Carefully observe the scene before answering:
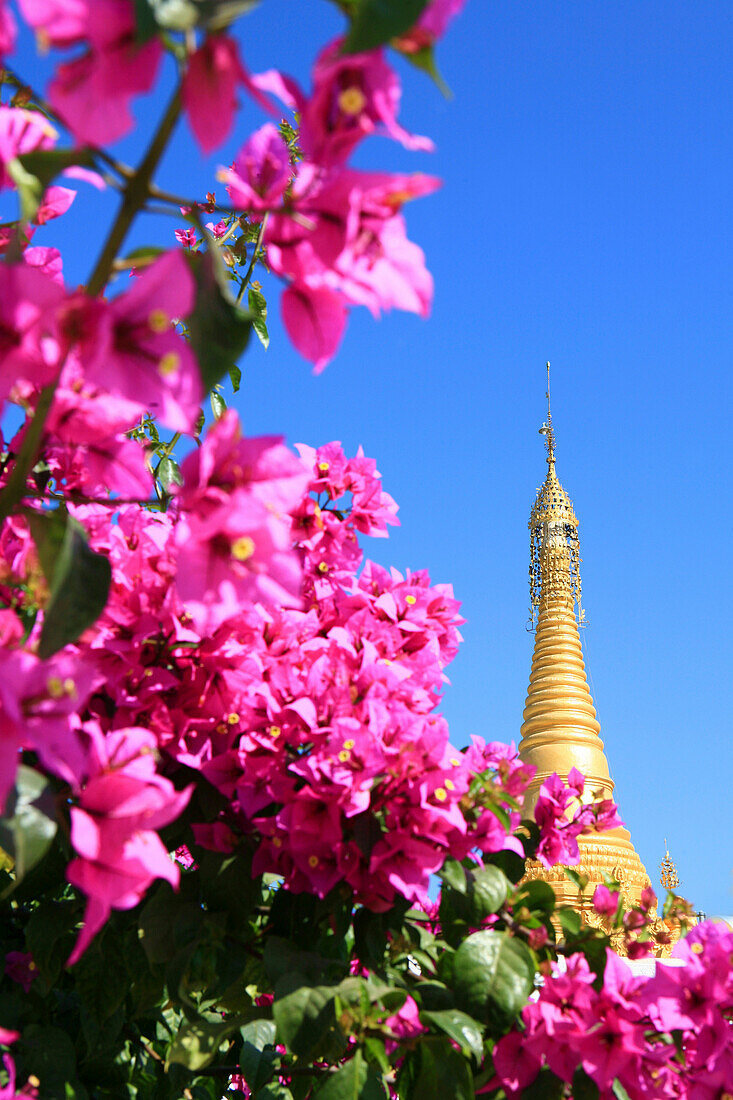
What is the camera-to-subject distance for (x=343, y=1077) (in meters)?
1.06

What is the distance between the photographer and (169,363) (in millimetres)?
667

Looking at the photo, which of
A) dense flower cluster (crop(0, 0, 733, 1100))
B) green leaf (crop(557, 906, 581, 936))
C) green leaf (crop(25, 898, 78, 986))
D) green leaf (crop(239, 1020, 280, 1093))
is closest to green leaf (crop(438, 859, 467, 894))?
dense flower cluster (crop(0, 0, 733, 1100))

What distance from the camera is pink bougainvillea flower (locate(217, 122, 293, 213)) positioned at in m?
0.78

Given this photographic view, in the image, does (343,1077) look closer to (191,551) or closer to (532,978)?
(532,978)

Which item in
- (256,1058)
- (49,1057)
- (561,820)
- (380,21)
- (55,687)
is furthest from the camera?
(561,820)

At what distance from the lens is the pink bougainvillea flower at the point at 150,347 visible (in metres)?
0.65

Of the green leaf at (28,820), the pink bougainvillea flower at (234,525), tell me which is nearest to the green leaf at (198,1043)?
the green leaf at (28,820)

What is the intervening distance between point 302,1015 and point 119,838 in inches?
17.4

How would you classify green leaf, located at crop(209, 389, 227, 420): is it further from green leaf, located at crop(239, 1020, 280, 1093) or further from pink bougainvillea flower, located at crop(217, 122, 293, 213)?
green leaf, located at crop(239, 1020, 280, 1093)

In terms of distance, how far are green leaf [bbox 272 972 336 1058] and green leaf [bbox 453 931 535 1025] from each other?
0.70 ft

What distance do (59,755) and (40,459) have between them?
0.49 meters

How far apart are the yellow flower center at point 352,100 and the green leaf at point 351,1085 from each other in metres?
0.94

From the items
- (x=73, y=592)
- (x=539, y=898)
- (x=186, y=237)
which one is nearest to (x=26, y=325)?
(x=73, y=592)

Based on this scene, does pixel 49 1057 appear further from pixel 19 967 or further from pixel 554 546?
pixel 554 546
